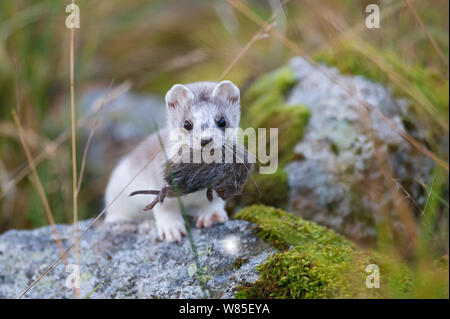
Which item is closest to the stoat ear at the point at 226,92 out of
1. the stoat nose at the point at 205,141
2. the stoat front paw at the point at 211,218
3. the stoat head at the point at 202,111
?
the stoat head at the point at 202,111

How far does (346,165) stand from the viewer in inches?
114

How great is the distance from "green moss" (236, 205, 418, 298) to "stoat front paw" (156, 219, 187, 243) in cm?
41

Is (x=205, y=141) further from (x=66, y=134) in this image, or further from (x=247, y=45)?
(x=66, y=134)

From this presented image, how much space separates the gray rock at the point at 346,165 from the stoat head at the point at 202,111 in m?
0.93

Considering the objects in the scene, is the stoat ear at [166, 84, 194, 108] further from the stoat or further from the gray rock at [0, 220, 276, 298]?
the gray rock at [0, 220, 276, 298]

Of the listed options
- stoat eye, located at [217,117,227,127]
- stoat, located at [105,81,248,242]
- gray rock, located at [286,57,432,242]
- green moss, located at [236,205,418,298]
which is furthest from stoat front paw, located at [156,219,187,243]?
gray rock, located at [286,57,432,242]

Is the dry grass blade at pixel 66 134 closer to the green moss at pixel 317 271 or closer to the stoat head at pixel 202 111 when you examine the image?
the stoat head at pixel 202 111

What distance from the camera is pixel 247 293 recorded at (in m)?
1.76

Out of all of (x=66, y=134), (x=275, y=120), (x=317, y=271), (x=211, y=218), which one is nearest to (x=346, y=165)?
(x=275, y=120)

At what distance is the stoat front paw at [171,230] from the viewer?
2271 mm

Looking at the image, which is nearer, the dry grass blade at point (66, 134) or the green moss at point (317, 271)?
the green moss at point (317, 271)

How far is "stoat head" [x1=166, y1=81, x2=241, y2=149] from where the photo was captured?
6.29 feet

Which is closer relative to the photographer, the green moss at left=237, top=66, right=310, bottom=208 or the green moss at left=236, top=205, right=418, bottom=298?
the green moss at left=236, top=205, right=418, bottom=298

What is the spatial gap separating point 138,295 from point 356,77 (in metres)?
2.13
